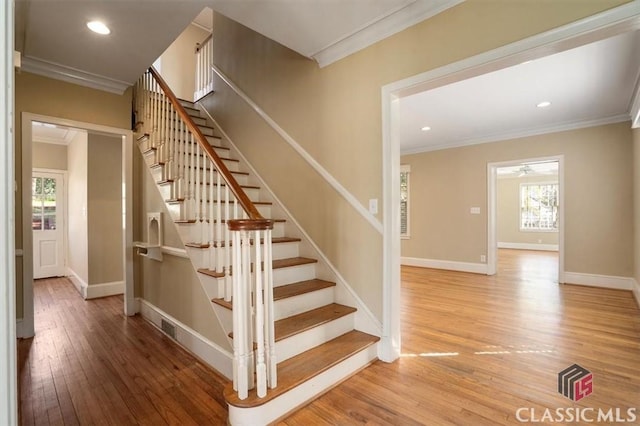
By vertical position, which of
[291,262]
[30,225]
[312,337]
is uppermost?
[30,225]

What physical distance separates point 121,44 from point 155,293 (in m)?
2.46

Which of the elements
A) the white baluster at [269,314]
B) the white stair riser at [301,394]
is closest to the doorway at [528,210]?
the white stair riser at [301,394]

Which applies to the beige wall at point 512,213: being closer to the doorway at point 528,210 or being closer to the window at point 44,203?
the doorway at point 528,210

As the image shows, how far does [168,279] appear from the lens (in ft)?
9.86

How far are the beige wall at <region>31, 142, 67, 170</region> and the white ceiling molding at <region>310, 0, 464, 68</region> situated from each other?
18.4ft

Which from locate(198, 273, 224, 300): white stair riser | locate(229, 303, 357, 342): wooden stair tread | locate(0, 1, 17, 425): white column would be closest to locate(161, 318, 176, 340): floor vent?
locate(198, 273, 224, 300): white stair riser

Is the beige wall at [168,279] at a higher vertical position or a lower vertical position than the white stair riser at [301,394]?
higher

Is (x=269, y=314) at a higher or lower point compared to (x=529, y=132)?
lower

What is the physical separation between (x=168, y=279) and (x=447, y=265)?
17.0 ft

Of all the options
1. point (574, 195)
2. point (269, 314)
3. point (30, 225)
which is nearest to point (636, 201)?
point (574, 195)

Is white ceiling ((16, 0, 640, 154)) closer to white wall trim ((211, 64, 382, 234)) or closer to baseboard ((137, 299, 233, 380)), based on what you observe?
white wall trim ((211, 64, 382, 234))

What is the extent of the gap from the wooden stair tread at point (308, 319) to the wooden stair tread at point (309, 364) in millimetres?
174

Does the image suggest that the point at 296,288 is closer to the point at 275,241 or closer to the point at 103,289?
the point at 275,241

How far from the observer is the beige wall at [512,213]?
9812mm
